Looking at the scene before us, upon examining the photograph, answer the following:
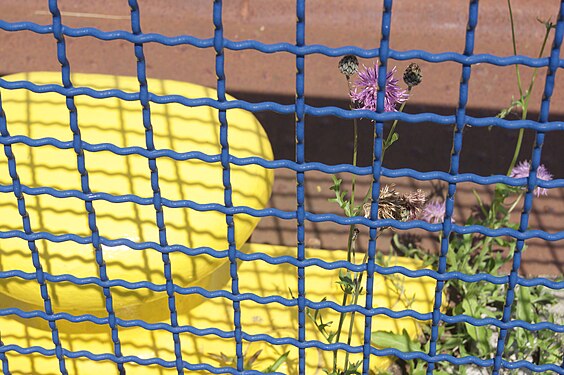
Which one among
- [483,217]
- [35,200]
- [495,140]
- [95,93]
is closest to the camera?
[95,93]

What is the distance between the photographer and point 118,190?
228cm

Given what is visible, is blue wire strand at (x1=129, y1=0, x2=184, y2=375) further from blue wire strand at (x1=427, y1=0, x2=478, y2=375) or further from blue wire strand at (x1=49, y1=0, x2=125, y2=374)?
blue wire strand at (x1=427, y1=0, x2=478, y2=375)

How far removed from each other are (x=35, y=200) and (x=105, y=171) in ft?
0.62

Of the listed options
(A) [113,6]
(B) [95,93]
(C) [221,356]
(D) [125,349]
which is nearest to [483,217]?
(C) [221,356]

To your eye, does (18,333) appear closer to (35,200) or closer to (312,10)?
(35,200)

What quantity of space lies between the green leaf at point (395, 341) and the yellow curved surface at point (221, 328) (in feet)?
0.16

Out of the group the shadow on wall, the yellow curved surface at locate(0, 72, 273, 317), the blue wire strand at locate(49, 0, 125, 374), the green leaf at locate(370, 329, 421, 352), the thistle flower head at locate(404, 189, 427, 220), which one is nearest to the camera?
the blue wire strand at locate(49, 0, 125, 374)

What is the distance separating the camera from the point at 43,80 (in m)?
2.57

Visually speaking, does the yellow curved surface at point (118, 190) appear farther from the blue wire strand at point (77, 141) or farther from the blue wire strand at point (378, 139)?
the blue wire strand at point (378, 139)

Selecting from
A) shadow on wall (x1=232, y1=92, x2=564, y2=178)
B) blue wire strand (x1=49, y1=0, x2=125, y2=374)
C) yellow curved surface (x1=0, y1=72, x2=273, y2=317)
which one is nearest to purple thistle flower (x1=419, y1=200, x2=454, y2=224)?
yellow curved surface (x1=0, y1=72, x2=273, y2=317)

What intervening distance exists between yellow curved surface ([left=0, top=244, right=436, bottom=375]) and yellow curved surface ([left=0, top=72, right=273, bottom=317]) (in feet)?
0.33

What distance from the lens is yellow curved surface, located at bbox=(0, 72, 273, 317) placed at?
225 cm

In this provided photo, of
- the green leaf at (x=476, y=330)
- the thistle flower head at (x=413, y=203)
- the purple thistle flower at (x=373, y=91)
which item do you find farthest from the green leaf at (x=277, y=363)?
the purple thistle flower at (x=373, y=91)

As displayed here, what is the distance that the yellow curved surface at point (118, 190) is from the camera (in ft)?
7.39
